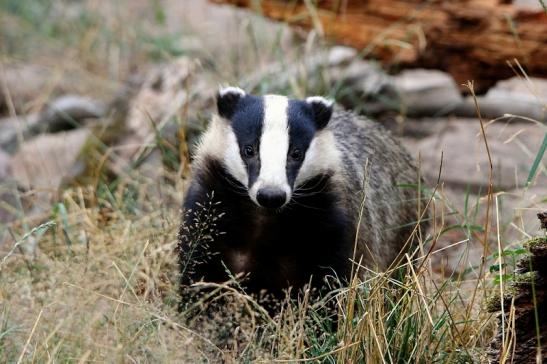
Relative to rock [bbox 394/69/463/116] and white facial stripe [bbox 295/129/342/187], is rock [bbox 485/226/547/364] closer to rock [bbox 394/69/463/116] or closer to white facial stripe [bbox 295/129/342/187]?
white facial stripe [bbox 295/129/342/187]

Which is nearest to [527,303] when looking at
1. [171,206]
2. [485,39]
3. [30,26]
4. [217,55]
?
[171,206]

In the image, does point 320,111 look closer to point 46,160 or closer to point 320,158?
point 320,158

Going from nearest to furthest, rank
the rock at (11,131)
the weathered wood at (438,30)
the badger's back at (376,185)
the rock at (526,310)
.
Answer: the rock at (526,310) < the badger's back at (376,185) < the weathered wood at (438,30) < the rock at (11,131)

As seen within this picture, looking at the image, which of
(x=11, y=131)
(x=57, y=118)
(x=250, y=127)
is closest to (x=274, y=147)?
(x=250, y=127)

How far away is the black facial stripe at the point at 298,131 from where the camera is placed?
3406mm

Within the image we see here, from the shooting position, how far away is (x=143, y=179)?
5113 mm

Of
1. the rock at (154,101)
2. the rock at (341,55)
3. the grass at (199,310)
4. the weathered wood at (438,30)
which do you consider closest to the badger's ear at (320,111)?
the grass at (199,310)

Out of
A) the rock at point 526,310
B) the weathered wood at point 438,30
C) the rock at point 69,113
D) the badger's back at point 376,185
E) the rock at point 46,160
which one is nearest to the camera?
the rock at point 526,310

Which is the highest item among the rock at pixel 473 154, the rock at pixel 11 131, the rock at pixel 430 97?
the rock at pixel 430 97

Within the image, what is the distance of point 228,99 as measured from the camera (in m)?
3.63

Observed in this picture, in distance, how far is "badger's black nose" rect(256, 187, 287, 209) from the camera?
10.5 ft

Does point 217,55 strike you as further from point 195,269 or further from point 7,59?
point 195,269

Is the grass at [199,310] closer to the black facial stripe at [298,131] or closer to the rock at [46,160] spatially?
the black facial stripe at [298,131]

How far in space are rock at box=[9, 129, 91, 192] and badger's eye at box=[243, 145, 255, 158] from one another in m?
2.46
